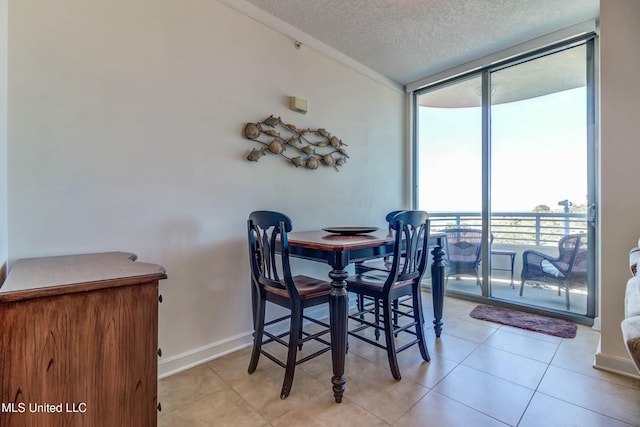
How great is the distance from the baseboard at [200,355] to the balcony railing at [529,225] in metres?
2.69

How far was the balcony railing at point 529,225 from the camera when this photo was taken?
270cm

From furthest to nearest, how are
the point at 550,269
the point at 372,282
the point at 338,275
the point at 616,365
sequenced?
the point at 550,269
the point at 372,282
the point at 616,365
the point at 338,275

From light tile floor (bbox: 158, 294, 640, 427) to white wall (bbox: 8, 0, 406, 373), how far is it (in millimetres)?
393

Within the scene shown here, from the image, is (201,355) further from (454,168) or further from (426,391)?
(454,168)

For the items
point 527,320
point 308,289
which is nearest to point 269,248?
point 308,289

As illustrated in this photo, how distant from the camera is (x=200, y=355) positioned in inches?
76.5

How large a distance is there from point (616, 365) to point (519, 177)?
5.88ft

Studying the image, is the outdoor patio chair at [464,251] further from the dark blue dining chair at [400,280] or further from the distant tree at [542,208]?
the dark blue dining chair at [400,280]

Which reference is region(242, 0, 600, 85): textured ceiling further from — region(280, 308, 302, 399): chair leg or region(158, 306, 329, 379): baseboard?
region(158, 306, 329, 379): baseboard

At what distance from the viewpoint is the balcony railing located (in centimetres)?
270

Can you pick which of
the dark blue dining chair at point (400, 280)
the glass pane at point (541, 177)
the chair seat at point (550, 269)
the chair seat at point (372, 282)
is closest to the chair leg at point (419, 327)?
the dark blue dining chair at point (400, 280)

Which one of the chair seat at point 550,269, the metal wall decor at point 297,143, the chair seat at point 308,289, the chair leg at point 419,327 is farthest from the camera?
the chair seat at point 550,269

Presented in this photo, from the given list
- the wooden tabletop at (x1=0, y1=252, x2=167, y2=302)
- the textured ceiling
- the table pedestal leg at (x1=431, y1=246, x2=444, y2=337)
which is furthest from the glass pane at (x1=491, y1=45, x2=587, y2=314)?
the wooden tabletop at (x1=0, y1=252, x2=167, y2=302)

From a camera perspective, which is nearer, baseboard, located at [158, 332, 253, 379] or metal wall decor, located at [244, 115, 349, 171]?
baseboard, located at [158, 332, 253, 379]
